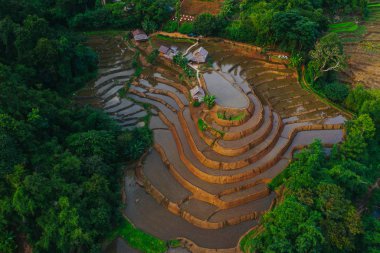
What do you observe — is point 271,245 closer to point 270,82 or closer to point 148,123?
point 148,123

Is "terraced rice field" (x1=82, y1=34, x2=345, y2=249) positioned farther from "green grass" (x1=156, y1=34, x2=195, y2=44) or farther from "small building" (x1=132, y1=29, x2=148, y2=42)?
"green grass" (x1=156, y1=34, x2=195, y2=44)

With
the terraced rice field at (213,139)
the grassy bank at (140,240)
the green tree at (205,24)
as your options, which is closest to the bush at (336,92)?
the terraced rice field at (213,139)

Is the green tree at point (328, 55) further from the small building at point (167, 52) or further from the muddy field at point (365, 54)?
the small building at point (167, 52)

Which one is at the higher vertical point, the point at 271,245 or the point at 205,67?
the point at 205,67

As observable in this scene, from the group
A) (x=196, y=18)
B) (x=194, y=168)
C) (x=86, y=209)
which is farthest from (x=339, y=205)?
(x=196, y=18)

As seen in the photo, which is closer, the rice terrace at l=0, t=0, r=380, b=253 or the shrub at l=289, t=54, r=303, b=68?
the rice terrace at l=0, t=0, r=380, b=253

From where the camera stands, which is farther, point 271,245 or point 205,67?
point 205,67

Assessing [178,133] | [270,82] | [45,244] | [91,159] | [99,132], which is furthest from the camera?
[270,82]

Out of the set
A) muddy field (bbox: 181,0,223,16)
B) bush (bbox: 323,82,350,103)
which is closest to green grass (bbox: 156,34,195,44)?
muddy field (bbox: 181,0,223,16)
